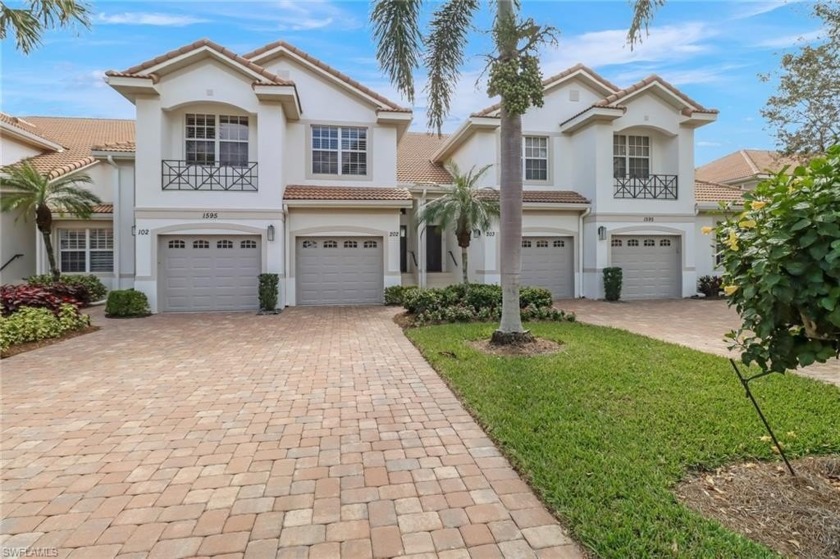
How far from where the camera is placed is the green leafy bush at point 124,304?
12.5 metres

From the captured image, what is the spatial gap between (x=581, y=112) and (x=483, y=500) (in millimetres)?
16781

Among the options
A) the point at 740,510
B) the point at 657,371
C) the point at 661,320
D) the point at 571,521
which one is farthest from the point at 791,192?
the point at 661,320

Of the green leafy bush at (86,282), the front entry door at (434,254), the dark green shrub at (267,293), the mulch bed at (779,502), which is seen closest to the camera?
the mulch bed at (779,502)

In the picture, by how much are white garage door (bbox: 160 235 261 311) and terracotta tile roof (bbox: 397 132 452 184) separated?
6.87 metres

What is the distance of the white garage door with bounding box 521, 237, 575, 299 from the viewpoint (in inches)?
660

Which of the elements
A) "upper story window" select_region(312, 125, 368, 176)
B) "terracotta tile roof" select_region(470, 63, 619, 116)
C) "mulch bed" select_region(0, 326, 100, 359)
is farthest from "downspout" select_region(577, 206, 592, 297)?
"mulch bed" select_region(0, 326, 100, 359)

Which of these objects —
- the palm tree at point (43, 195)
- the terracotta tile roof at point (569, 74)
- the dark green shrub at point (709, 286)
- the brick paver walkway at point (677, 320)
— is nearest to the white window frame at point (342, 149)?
the terracotta tile roof at point (569, 74)

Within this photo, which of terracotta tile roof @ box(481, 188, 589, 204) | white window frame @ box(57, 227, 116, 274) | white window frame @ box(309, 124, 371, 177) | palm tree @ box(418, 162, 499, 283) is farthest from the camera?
white window frame @ box(57, 227, 116, 274)

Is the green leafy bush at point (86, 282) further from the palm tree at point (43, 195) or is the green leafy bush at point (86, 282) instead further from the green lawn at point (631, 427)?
the green lawn at point (631, 427)

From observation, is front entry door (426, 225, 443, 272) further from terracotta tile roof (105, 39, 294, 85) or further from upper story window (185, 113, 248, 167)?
terracotta tile roof (105, 39, 294, 85)

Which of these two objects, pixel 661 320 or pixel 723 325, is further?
pixel 661 320

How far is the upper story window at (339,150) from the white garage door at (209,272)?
3.82m

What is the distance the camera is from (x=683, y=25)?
9812mm

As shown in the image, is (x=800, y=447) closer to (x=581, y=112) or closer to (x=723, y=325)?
(x=723, y=325)
